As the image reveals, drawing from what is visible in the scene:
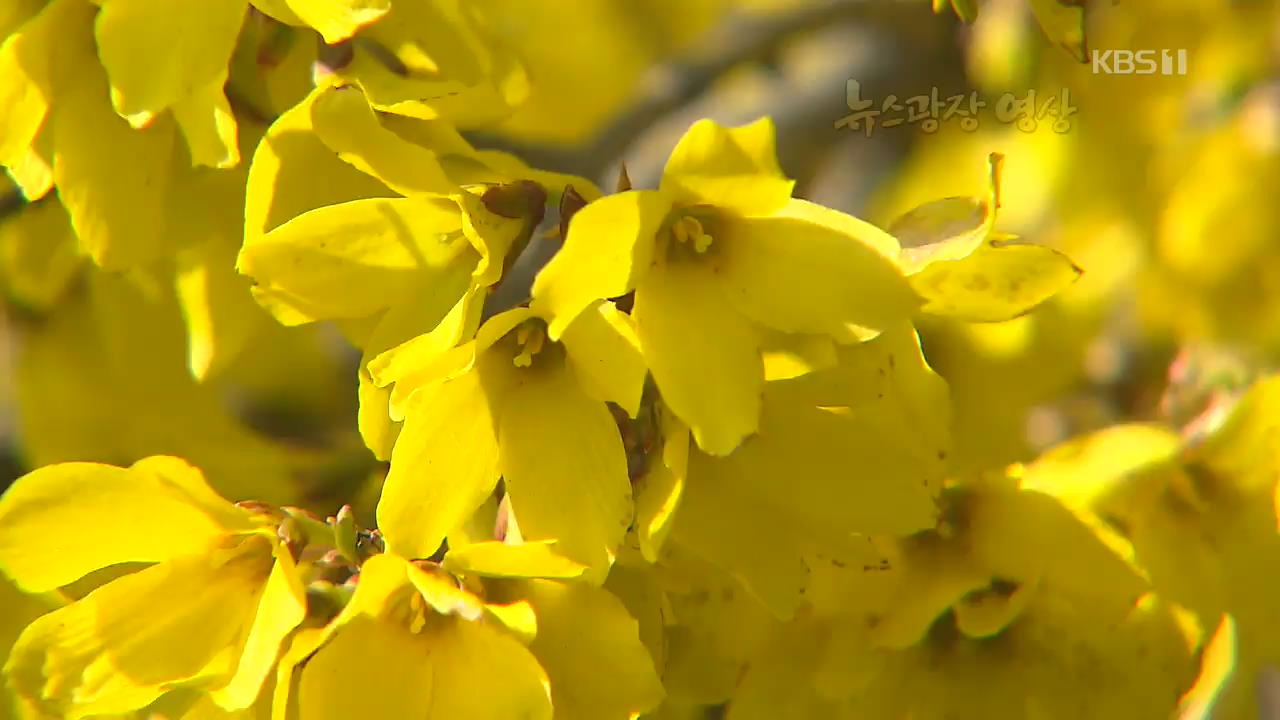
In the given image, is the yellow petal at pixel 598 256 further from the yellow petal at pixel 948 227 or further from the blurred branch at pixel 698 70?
the blurred branch at pixel 698 70

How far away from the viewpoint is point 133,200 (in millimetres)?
1035

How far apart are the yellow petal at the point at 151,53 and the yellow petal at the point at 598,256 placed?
302 mm

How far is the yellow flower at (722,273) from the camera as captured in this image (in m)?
0.81

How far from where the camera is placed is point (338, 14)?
35.4 inches

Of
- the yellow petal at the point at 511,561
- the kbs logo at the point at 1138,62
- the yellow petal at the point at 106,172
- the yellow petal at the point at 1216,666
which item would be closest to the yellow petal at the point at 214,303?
the yellow petal at the point at 106,172

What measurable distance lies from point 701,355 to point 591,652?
0.20m

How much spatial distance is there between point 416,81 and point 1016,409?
47.0 inches

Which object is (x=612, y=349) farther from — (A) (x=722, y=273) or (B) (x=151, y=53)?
(B) (x=151, y=53)

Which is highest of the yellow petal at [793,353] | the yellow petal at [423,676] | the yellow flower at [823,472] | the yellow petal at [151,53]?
the yellow petal at [151,53]

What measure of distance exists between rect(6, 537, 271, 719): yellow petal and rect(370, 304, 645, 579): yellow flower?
15cm

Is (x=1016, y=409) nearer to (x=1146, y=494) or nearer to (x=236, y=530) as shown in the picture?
(x=1146, y=494)

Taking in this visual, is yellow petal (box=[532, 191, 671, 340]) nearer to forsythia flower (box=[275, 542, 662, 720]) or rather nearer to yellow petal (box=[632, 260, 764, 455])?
yellow petal (box=[632, 260, 764, 455])

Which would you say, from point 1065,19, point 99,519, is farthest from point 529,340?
point 1065,19

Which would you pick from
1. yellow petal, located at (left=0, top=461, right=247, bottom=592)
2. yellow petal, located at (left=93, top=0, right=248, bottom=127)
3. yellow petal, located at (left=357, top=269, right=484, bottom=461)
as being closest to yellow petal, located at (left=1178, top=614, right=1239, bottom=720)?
yellow petal, located at (left=357, top=269, right=484, bottom=461)
